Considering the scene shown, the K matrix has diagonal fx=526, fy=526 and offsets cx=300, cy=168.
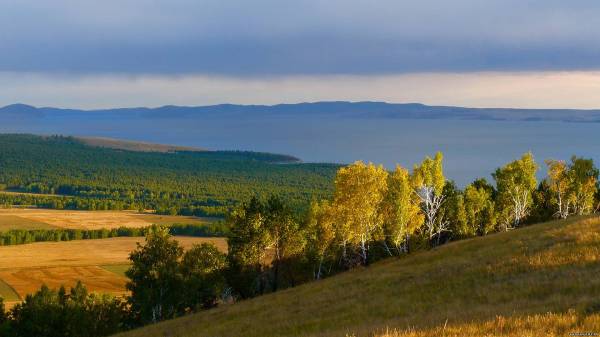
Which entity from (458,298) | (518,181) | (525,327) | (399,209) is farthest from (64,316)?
(518,181)

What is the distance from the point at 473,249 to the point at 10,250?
137 meters

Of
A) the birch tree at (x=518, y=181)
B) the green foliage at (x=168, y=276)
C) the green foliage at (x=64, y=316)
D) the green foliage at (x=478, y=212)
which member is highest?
the birch tree at (x=518, y=181)

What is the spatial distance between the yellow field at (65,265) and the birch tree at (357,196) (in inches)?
2344

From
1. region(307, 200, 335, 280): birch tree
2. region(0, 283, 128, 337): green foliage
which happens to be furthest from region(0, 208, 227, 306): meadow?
region(307, 200, 335, 280): birch tree

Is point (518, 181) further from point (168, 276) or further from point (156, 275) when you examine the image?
point (156, 275)

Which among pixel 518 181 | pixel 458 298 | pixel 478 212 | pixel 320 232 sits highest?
pixel 518 181

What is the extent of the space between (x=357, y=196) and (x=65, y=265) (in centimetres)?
9782

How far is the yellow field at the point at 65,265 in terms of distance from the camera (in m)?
112

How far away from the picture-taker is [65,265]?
128 meters

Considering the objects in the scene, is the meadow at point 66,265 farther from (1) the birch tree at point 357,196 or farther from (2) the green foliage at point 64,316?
(1) the birch tree at point 357,196

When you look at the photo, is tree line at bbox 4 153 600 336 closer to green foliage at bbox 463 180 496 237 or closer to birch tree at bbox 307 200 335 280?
birch tree at bbox 307 200 335 280

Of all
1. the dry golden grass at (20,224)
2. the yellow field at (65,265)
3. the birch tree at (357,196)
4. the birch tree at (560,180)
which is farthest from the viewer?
the dry golden grass at (20,224)

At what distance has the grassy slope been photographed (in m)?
16.3

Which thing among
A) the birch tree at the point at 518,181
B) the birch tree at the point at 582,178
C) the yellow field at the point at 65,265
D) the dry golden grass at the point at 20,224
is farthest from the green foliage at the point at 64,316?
the dry golden grass at the point at 20,224
